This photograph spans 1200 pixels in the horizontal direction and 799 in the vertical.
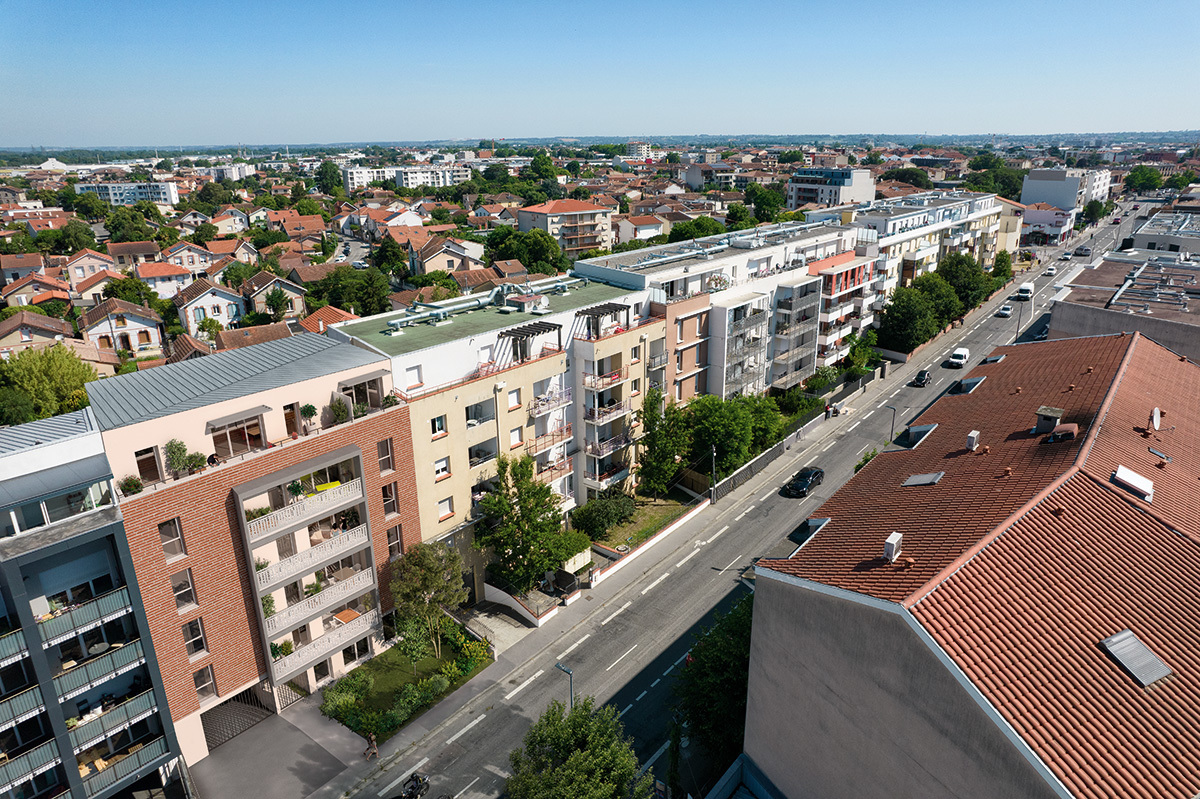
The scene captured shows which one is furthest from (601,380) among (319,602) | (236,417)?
(236,417)

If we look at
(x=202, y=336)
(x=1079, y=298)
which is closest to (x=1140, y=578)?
(x=1079, y=298)

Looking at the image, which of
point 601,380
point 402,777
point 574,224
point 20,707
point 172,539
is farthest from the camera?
point 574,224

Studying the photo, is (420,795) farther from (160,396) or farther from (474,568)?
(160,396)

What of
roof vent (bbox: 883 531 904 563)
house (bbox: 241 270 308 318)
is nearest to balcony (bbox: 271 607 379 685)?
roof vent (bbox: 883 531 904 563)

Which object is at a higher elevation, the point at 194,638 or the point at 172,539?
the point at 172,539

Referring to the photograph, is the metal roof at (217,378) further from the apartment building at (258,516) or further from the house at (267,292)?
Result: the house at (267,292)

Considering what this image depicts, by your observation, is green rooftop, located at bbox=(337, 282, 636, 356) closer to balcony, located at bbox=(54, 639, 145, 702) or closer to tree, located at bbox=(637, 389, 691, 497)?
tree, located at bbox=(637, 389, 691, 497)

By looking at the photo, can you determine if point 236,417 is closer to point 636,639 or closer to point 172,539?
point 172,539
